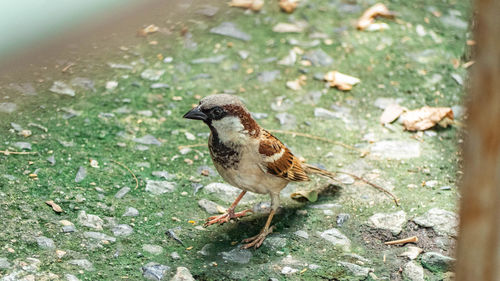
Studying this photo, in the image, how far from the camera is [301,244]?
4656 mm

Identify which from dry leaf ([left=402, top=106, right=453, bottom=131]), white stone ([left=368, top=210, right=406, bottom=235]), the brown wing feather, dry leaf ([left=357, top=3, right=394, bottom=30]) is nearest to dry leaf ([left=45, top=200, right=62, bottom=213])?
the brown wing feather

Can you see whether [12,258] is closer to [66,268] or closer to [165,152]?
[66,268]

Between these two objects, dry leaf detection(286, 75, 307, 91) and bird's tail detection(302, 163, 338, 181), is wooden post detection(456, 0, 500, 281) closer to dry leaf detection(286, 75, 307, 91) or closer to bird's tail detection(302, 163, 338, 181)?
bird's tail detection(302, 163, 338, 181)

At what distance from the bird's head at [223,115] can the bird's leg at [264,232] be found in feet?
2.09

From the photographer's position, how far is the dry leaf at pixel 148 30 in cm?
728

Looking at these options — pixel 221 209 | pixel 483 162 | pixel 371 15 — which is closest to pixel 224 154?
pixel 221 209

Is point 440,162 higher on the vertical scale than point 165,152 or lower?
lower

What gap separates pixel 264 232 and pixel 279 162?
54cm

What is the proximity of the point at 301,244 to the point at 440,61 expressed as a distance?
3592 millimetres

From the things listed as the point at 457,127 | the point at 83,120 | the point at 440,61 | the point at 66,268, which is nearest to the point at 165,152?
the point at 83,120

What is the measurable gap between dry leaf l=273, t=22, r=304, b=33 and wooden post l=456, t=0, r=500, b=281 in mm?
5113

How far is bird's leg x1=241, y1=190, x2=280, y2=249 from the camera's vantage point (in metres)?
4.59

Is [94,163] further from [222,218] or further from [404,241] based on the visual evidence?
[404,241]

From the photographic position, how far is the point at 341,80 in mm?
6762
